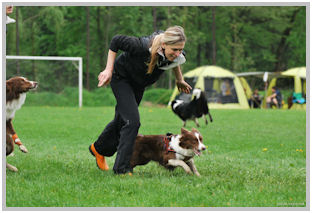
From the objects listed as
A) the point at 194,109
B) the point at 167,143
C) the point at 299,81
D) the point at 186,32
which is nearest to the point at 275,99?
the point at 299,81

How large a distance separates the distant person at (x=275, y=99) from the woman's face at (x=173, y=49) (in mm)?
20010

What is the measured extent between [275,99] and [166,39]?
67.0 ft

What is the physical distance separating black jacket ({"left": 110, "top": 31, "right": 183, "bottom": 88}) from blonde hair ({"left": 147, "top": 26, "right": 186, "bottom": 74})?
118 millimetres

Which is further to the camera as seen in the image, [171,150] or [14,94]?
[171,150]

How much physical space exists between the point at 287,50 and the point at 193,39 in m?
10.2

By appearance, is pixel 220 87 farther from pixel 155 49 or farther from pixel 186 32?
pixel 155 49

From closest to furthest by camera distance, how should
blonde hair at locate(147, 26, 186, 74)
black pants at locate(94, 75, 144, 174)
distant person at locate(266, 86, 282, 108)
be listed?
blonde hair at locate(147, 26, 186, 74) → black pants at locate(94, 75, 144, 174) → distant person at locate(266, 86, 282, 108)

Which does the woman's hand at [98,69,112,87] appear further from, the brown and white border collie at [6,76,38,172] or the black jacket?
the brown and white border collie at [6,76,38,172]

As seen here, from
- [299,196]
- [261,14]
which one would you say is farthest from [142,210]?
[261,14]

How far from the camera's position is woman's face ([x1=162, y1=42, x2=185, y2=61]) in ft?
14.5

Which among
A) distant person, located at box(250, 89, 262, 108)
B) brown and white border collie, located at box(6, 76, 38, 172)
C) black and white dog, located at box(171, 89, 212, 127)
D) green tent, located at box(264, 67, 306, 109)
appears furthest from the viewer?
distant person, located at box(250, 89, 262, 108)

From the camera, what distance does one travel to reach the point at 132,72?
4.86 m

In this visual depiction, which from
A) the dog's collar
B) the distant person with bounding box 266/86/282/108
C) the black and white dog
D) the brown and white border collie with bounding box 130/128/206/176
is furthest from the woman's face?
the distant person with bounding box 266/86/282/108

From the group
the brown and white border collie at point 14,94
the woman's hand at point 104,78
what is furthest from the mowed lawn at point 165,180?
the woman's hand at point 104,78
